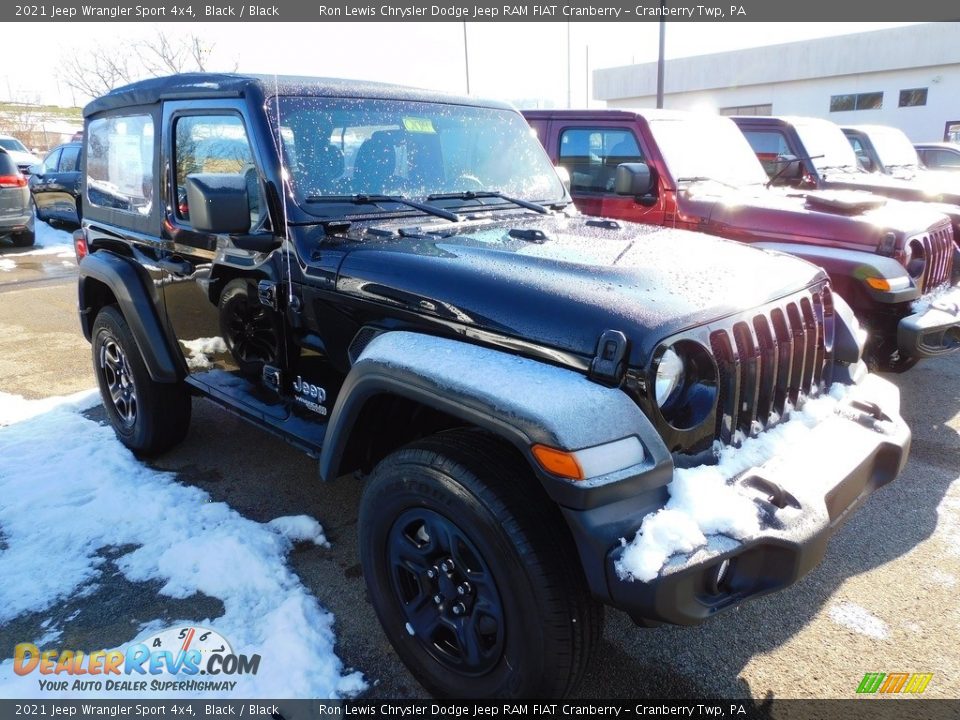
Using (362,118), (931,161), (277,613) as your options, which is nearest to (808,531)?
(277,613)

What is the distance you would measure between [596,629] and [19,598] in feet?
7.80

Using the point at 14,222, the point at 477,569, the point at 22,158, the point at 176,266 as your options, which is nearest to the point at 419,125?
the point at 176,266

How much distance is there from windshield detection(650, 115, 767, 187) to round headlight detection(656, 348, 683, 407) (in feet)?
12.0

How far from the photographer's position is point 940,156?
41.8 ft

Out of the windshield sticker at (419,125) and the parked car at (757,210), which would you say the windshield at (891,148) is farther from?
the windshield sticker at (419,125)

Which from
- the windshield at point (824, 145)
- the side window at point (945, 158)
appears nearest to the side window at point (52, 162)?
the windshield at point (824, 145)

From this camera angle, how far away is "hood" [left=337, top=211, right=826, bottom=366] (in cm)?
201

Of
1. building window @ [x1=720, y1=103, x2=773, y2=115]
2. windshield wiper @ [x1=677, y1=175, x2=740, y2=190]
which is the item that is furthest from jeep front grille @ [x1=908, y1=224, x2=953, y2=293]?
building window @ [x1=720, y1=103, x2=773, y2=115]

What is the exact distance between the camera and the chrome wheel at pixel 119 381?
3.98 m

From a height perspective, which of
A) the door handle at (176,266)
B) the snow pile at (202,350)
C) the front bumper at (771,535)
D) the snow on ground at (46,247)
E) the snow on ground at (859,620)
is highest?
the door handle at (176,266)

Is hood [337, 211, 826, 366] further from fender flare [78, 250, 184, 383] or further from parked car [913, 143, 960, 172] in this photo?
parked car [913, 143, 960, 172]

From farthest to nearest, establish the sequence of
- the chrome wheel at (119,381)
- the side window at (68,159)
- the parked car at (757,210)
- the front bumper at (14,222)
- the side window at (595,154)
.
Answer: the side window at (68,159) → the front bumper at (14,222) → the side window at (595,154) → the parked car at (757,210) → the chrome wheel at (119,381)

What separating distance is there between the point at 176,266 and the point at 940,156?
46.1ft

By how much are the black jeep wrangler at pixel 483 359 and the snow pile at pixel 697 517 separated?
0.01 m
